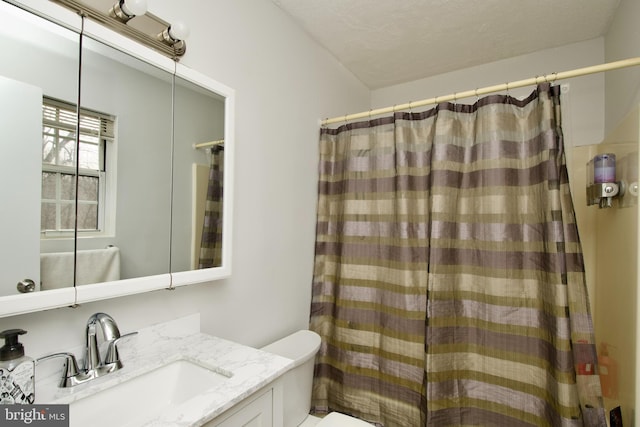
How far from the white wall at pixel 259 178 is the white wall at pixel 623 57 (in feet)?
5.37

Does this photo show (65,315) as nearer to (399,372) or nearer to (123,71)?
(123,71)

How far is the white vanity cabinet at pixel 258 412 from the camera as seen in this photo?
2.80 feet

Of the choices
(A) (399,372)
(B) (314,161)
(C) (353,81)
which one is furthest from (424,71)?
(A) (399,372)

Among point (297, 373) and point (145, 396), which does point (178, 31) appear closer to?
point (145, 396)

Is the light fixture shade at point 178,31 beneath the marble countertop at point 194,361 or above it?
above

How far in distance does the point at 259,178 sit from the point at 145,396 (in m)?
1.05

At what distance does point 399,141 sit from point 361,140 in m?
0.26

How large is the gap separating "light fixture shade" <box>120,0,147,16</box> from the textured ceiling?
0.98 m

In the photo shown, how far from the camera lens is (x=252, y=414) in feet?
3.07

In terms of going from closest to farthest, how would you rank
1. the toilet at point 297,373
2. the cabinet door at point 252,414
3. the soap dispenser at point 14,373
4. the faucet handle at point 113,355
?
the soap dispenser at point 14,373 < the cabinet door at point 252,414 < the faucet handle at point 113,355 < the toilet at point 297,373

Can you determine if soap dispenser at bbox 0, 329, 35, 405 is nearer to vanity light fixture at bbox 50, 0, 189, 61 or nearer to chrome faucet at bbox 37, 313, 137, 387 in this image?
chrome faucet at bbox 37, 313, 137, 387

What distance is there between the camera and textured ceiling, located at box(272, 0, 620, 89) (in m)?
1.69

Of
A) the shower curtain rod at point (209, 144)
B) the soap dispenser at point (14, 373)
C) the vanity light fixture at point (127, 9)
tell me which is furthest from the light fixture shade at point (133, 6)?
the soap dispenser at point (14, 373)

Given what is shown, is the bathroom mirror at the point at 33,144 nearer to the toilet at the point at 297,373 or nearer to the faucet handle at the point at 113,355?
the faucet handle at the point at 113,355
